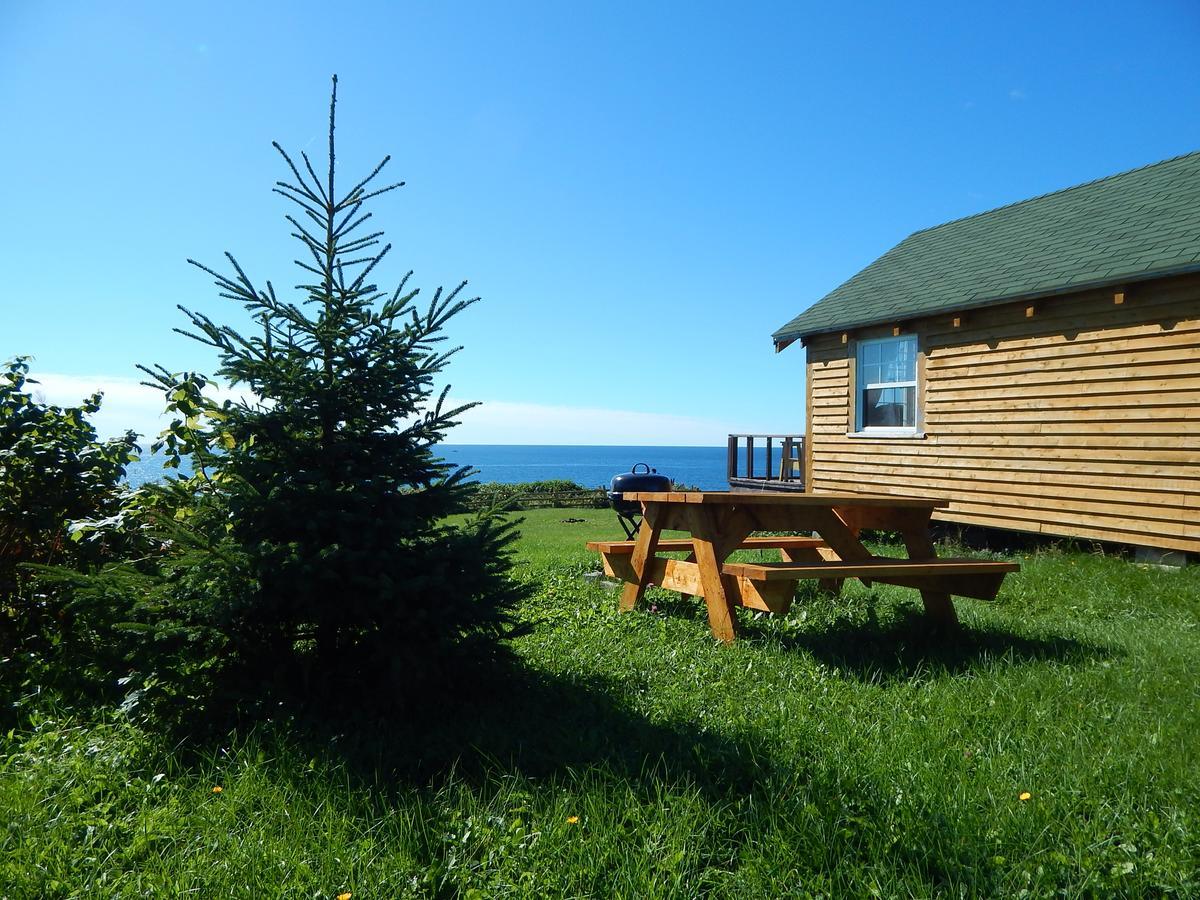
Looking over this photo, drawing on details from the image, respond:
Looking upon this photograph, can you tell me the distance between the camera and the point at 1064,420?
390 inches

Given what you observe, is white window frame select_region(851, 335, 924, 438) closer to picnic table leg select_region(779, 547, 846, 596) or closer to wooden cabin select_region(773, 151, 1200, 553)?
wooden cabin select_region(773, 151, 1200, 553)

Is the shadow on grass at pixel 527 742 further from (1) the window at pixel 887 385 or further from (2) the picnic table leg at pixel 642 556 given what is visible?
(1) the window at pixel 887 385

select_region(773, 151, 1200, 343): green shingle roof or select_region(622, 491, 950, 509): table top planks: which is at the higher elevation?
select_region(773, 151, 1200, 343): green shingle roof

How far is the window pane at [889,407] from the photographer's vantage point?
40.2ft

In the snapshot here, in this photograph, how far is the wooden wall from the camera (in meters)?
8.70

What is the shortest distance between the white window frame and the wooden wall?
117 millimetres

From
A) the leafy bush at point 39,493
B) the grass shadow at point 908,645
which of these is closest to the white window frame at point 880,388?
the grass shadow at point 908,645

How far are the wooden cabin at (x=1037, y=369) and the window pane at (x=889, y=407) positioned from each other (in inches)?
0.9

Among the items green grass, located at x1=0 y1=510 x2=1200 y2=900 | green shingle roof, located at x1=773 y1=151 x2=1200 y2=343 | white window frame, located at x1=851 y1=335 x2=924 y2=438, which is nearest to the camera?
green grass, located at x1=0 y1=510 x2=1200 y2=900

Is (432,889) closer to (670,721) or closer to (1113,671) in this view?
(670,721)

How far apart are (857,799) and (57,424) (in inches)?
194

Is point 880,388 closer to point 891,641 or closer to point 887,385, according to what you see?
point 887,385

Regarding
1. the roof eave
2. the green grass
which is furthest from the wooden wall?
the green grass

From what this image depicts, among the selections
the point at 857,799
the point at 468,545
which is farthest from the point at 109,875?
the point at 857,799
